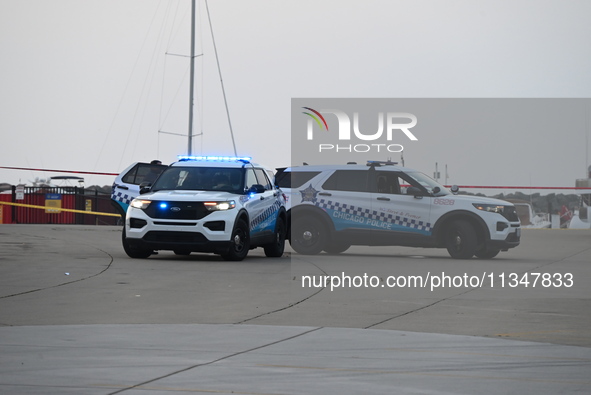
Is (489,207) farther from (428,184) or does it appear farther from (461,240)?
(428,184)

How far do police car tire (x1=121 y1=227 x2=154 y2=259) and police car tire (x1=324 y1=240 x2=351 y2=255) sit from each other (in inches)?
149

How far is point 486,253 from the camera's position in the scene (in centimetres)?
1898

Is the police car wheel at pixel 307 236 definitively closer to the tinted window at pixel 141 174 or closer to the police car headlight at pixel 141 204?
the police car headlight at pixel 141 204

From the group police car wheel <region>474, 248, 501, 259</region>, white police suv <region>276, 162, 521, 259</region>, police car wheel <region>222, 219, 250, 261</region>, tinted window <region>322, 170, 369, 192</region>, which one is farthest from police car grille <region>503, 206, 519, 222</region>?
police car wheel <region>222, 219, 250, 261</region>

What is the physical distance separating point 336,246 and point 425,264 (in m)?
3.00

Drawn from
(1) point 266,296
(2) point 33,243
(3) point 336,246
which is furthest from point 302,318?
(2) point 33,243

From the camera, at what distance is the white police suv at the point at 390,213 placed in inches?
724

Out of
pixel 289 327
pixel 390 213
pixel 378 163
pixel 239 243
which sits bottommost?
pixel 289 327

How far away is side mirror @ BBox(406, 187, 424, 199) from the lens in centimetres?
1861

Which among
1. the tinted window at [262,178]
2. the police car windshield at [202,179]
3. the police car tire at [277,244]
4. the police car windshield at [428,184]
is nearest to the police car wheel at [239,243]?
the police car windshield at [202,179]

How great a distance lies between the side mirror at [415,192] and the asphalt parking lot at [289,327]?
1.62 m

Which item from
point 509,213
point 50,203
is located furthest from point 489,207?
point 50,203

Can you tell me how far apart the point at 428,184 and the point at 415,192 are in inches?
13.6

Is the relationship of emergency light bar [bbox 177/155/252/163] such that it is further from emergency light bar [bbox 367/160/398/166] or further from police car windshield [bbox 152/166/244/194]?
emergency light bar [bbox 367/160/398/166]
